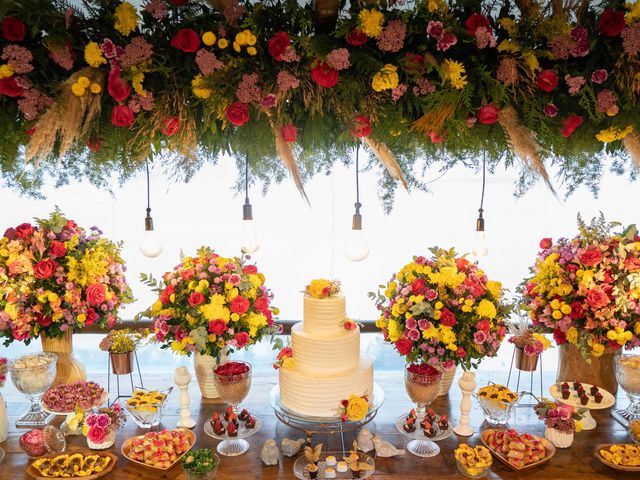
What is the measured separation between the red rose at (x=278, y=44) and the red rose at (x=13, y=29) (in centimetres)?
86

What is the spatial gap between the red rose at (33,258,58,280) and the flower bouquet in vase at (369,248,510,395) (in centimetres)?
148

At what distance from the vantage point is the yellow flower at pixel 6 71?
6.28 feet

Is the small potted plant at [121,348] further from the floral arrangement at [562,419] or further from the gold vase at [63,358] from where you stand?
the floral arrangement at [562,419]

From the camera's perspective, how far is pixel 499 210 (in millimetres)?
3541

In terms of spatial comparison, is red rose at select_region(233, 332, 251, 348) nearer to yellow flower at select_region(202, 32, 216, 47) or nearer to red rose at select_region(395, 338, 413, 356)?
red rose at select_region(395, 338, 413, 356)

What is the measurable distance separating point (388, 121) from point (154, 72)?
0.93 meters

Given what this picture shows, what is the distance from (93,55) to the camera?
1.92m

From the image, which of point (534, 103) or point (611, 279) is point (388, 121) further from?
point (611, 279)

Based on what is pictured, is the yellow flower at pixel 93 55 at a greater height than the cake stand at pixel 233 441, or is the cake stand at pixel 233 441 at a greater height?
the yellow flower at pixel 93 55

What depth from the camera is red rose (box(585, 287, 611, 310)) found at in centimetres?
228

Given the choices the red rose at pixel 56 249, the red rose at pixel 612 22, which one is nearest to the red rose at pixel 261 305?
the red rose at pixel 56 249

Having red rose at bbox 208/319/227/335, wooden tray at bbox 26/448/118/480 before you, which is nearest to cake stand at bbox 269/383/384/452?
red rose at bbox 208/319/227/335

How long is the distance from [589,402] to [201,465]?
174 centimetres

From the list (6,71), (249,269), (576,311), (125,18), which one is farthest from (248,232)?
(576,311)
